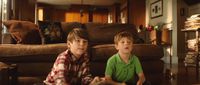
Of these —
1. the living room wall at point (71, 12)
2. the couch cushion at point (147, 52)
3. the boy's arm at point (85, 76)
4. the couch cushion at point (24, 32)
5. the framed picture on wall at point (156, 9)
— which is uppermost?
the living room wall at point (71, 12)

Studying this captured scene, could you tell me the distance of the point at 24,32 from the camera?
3145 mm

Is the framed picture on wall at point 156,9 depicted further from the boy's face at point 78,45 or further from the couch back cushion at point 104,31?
the boy's face at point 78,45

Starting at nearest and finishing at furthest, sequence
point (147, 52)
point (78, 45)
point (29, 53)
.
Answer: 1. point (78, 45)
2. point (29, 53)
3. point (147, 52)

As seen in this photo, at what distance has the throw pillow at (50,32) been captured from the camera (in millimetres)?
3193

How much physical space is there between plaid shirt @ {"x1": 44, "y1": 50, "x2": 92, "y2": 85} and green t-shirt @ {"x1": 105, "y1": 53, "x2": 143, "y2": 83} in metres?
0.22

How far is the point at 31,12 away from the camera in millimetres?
5395

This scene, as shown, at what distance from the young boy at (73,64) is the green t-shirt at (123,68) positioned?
0.22m

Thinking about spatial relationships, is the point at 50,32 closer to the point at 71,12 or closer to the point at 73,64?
the point at 73,64

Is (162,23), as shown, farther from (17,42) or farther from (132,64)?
(132,64)

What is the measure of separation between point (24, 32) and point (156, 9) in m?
5.19

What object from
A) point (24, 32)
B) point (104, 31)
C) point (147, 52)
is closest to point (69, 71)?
point (147, 52)

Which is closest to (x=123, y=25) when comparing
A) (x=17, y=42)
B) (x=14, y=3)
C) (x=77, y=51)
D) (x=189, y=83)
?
(x=189, y=83)

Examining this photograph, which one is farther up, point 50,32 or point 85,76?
point 50,32

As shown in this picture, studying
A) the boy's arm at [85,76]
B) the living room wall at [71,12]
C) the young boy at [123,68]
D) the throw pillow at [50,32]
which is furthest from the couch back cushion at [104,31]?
the living room wall at [71,12]
